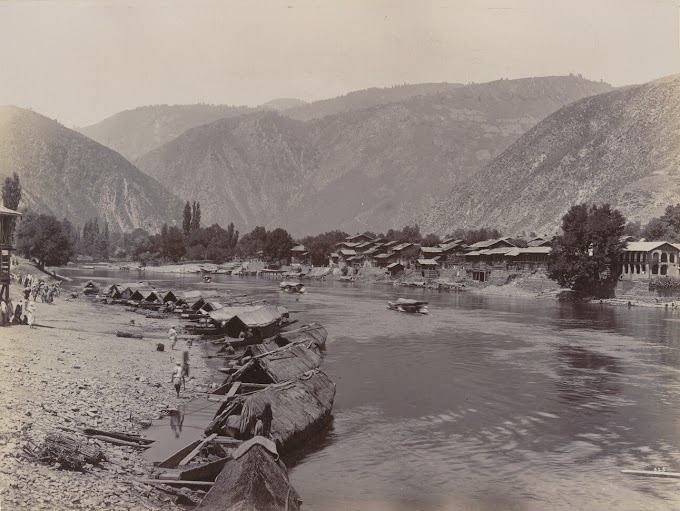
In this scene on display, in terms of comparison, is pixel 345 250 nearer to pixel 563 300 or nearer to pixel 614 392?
pixel 563 300

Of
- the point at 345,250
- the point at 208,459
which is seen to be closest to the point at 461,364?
the point at 208,459

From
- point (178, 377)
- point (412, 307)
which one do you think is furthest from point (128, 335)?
point (412, 307)

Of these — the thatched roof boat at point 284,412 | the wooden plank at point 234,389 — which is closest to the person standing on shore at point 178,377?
the wooden plank at point 234,389

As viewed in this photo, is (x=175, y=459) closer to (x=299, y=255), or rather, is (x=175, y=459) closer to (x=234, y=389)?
(x=234, y=389)

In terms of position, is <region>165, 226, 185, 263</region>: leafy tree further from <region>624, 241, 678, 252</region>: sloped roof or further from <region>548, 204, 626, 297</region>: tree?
<region>624, 241, 678, 252</region>: sloped roof

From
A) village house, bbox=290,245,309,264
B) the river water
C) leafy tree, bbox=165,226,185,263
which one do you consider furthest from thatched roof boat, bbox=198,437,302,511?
leafy tree, bbox=165,226,185,263

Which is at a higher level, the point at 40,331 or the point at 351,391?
the point at 40,331

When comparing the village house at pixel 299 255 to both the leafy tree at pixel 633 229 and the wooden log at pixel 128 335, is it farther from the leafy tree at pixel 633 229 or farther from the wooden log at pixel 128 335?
the wooden log at pixel 128 335
